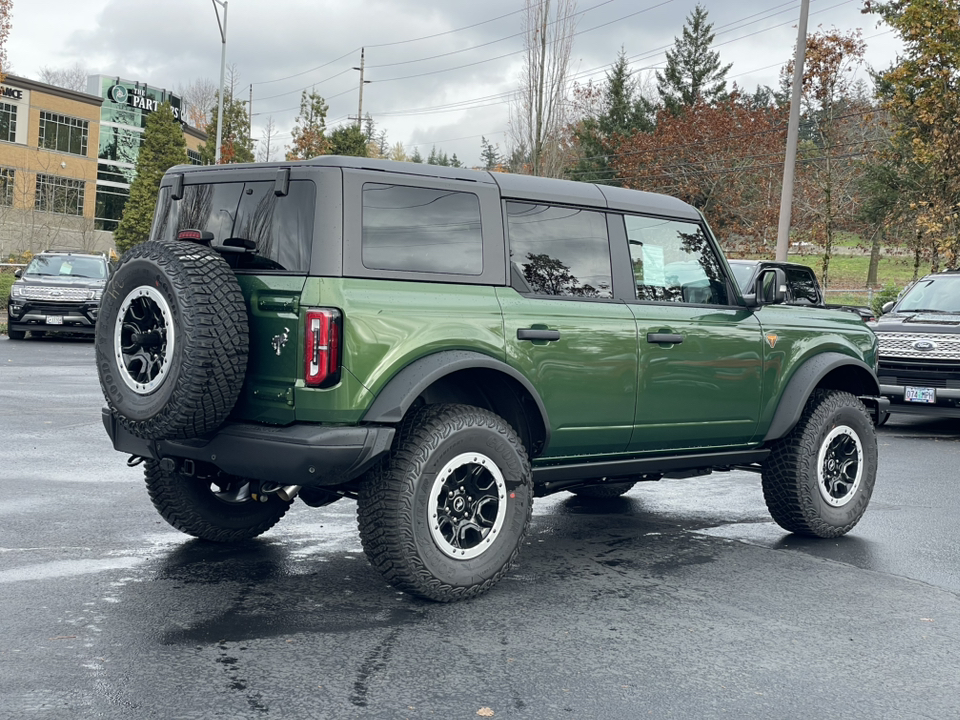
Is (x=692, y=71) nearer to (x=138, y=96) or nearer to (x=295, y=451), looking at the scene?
(x=138, y=96)

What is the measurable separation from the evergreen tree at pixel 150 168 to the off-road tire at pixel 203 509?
1983 inches

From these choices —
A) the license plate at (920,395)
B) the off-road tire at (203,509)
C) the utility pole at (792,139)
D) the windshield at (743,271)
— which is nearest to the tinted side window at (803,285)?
the windshield at (743,271)

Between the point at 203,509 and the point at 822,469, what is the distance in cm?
390

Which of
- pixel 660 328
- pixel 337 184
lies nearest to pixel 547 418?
pixel 660 328

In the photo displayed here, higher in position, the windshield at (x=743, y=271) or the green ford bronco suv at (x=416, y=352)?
the windshield at (x=743, y=271)

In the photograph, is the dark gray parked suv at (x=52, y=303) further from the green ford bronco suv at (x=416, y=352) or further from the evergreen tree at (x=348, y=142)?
the evergreen tree at (x=348, y=142)

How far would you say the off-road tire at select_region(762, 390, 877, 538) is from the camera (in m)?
6.95

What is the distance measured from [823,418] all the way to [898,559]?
1003mm

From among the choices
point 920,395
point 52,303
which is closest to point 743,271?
point 920,395

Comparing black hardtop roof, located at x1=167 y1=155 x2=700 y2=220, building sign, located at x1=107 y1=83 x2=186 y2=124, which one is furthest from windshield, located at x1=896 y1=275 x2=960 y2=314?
building sign, located at x1=107 y1=83 x2=186 y2=124

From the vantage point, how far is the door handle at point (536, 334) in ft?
17.9

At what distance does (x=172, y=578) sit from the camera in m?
5.47

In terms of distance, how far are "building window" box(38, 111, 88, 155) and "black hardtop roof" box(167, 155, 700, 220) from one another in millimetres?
64480

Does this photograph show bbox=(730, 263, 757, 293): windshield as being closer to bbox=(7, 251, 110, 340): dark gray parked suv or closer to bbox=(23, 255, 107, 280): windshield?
bbox=(7, 251, 110, 340): dark gray parked suv
